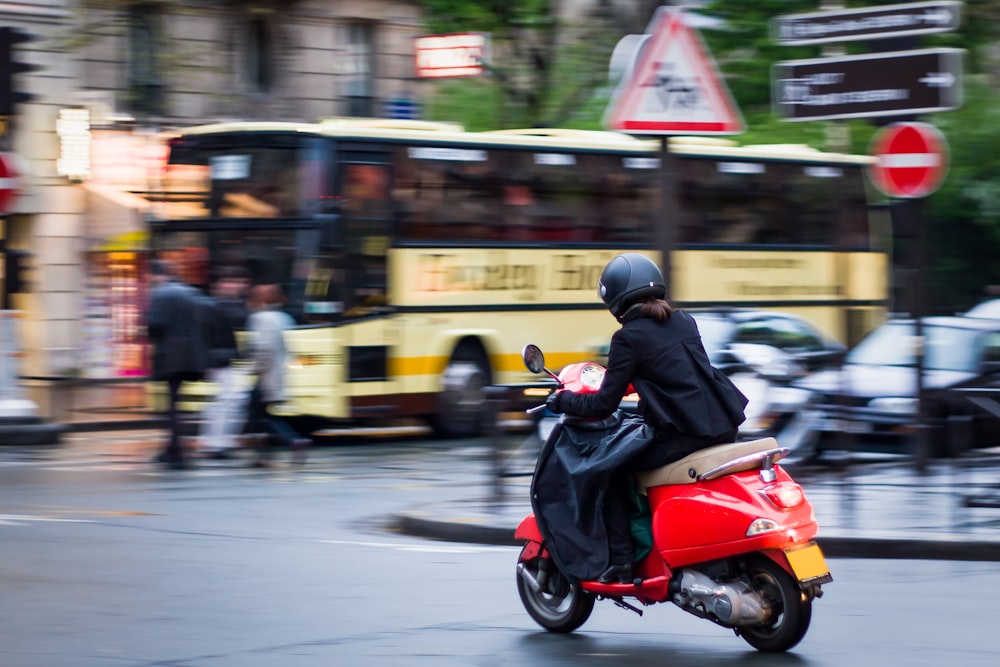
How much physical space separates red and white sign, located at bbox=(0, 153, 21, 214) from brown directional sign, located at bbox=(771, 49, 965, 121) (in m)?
8.78

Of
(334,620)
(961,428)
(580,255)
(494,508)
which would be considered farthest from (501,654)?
(580,255)

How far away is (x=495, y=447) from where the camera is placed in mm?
12086

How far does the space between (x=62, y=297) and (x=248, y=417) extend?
11349mm

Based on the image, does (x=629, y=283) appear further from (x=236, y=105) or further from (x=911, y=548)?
(x=236, y=105)

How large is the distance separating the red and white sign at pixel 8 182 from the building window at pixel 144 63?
11.4m

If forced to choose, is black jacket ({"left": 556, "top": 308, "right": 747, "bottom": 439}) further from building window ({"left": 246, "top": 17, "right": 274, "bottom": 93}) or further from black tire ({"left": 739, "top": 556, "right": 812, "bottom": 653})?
building window ({"left": 246, "top": 17, "right": 274, "bottom": 93})

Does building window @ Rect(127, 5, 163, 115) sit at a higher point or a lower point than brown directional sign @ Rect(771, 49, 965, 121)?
higher

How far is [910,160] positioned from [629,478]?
20.5 feet

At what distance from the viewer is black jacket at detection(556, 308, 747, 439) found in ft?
22.8

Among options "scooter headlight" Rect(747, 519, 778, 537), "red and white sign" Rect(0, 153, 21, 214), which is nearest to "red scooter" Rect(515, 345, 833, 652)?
"scooter headlight" Rect(747, 519, 778, 537)

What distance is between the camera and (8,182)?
17.9 m

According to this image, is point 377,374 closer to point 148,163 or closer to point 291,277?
point 291,277

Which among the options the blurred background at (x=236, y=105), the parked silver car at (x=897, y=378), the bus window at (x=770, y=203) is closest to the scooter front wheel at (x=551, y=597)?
the parked silver car at (x=897, y=378)

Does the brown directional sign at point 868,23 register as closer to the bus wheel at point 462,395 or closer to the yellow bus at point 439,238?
the yellow bus at point 439,238
